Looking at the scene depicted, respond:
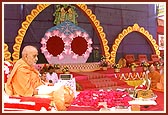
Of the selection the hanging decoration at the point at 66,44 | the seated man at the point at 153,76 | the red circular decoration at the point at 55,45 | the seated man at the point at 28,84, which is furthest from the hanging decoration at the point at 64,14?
the seated man at the point at 153,76

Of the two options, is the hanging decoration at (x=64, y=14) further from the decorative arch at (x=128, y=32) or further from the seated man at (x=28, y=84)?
the seated man at (x=28, y=84)

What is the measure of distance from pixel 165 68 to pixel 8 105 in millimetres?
1530

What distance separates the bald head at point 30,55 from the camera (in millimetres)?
2939

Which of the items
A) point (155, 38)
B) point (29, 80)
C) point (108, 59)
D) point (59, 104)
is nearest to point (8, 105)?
point (29, 80)

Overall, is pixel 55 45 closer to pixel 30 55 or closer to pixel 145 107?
pixel 30 55

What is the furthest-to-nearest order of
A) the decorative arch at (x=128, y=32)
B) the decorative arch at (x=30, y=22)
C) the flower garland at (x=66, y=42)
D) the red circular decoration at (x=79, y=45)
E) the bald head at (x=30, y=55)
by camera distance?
the red circular decoration at (x=79, y=45), the decorative arch at (x=128, y=32), the flower garland at (x=66, y=42), the decorative arch at (x=30, y=22), the bald head at (x=30, y=55)

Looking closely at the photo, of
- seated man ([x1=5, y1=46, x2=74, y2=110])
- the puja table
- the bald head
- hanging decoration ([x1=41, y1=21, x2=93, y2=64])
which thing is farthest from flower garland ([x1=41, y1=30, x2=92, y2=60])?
the puja table

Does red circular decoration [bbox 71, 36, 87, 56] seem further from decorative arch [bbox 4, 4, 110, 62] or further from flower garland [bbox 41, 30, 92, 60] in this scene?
decorative arch [bbox 4, 4, 110, 62]

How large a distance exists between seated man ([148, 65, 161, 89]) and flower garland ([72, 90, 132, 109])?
0.28 meters

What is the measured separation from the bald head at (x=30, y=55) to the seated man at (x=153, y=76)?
1188mm

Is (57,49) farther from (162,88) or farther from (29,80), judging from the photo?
(162,88)

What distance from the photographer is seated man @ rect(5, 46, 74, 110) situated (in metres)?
2.88

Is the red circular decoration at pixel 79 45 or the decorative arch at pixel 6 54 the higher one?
the red circular decoration at pixel 79 45

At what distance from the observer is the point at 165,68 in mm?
2912
